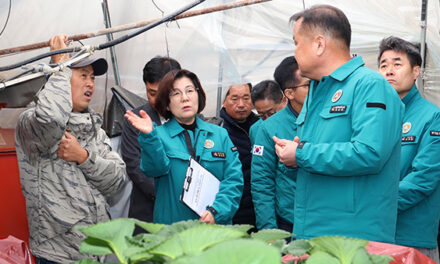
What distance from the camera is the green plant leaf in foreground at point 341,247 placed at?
34.7 inches

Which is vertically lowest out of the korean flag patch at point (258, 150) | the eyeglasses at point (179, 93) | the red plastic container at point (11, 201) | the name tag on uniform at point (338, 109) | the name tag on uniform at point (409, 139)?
the red plastic container at point (11, 201)

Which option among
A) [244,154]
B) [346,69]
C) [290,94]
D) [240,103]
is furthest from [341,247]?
[240,103]

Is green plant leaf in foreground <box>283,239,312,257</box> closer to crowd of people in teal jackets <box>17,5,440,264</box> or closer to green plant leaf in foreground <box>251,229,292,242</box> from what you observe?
green plant leaf in foreground <box>251,229,292,242</box>

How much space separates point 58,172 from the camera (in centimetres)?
261

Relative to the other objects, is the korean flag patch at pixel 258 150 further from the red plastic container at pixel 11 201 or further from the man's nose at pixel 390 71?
the red plastic container at pixel 11 201

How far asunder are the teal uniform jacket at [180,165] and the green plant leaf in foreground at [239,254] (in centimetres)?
186

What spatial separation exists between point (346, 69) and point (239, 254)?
5.28 feet

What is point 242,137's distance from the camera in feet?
12.4

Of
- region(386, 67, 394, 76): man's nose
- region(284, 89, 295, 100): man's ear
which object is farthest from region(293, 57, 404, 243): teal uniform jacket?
region(284, 89, 295, 100): man's ear

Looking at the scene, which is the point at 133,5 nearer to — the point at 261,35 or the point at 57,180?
the point at 261,35

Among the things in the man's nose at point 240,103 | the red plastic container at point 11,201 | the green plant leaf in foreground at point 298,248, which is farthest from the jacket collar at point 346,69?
the red plastic container at point 11,201

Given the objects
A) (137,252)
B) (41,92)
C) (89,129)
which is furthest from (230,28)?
(137,252)

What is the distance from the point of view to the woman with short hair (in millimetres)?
2566

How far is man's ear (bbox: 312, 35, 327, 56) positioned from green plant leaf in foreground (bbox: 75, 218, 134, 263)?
145 cm
